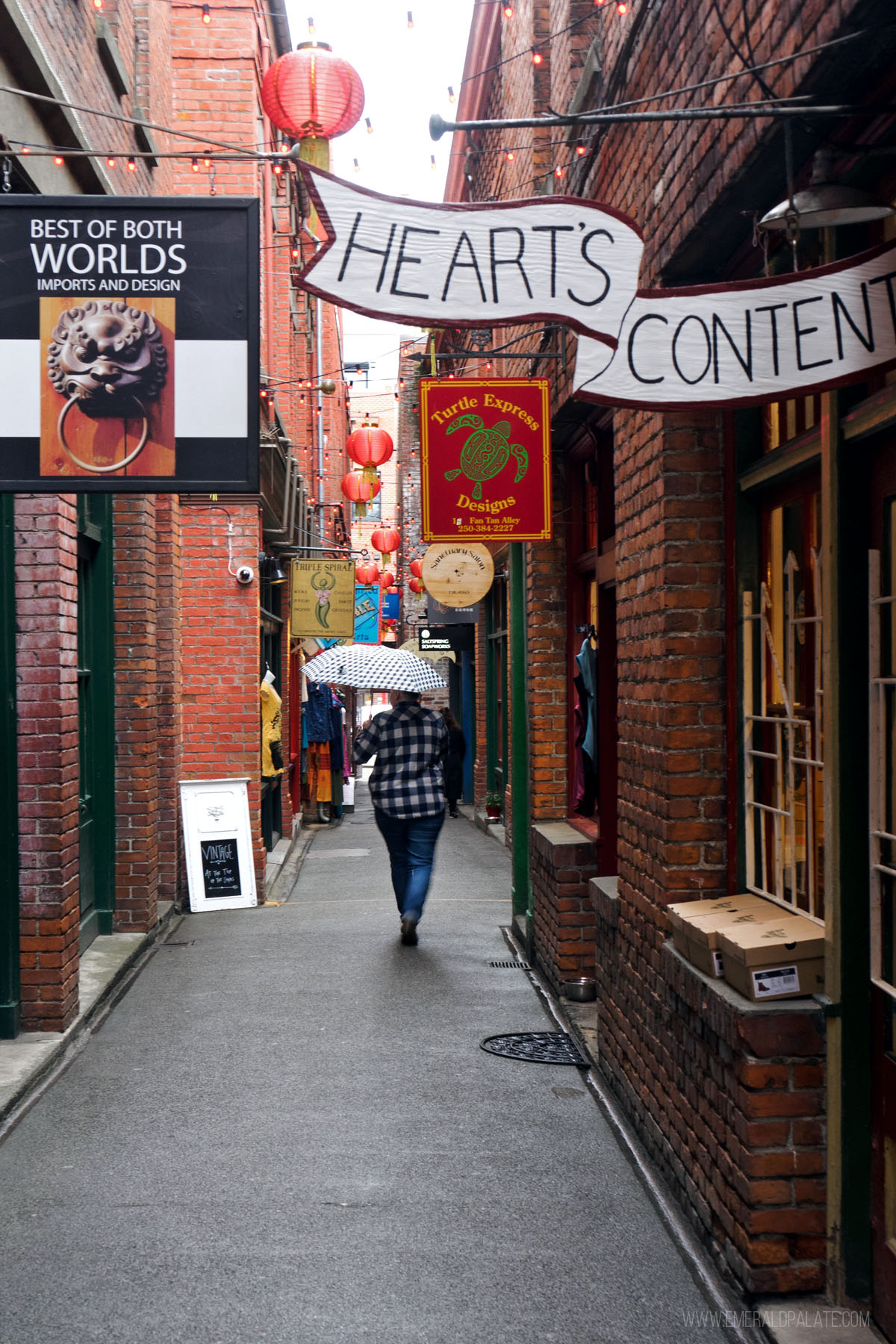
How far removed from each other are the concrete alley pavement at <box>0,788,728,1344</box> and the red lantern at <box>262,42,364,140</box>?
5150 mm

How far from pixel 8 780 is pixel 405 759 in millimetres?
3402

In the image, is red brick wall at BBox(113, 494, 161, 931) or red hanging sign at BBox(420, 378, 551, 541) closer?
red hanging sign at BBox(420, 378, 551, 541)

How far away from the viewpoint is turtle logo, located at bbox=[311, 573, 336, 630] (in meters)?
15.4

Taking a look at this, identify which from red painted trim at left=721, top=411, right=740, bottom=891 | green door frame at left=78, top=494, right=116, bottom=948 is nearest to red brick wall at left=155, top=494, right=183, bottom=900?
green door frame at left=78, top=494, right=116, bottom=948

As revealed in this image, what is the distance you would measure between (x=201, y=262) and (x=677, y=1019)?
3.15m

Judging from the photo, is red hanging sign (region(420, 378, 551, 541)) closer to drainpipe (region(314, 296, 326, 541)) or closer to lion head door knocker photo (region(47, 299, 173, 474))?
lion head door knocker photo (region(47, 299, 173, 474))

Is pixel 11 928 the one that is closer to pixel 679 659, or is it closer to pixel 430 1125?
pixel 430 1125

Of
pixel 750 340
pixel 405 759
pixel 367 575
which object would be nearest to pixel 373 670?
pixel 405 759

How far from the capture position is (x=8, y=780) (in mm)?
6379

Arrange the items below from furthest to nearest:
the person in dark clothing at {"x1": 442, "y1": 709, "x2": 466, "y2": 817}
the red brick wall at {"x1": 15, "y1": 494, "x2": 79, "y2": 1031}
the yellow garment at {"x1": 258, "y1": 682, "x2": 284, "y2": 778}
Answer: the yellow garment at {"x1": 258, "y1": 682, "x2": 284, "y2": 778}
the person in dark clothing at {"x1": 442, "y1": 709, "x2": 466, "y2": 817}
the red brick wall at {"x1": 15, "y1": 494, "x2": 79, "y2": 1031}

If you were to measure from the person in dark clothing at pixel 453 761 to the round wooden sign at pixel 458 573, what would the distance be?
4.13 ft

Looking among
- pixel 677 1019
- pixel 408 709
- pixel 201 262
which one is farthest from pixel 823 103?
pixel 408 709

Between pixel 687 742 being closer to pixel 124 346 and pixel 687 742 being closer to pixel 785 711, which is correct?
pixel 785 711

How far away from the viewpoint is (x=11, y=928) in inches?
254
